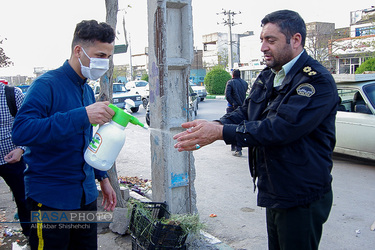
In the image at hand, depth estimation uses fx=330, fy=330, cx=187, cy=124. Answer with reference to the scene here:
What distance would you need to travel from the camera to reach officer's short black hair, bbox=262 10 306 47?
2109 millimetres

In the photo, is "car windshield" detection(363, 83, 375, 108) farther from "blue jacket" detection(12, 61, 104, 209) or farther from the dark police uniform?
"blue jacket" detection(12, 61, 104, 209)

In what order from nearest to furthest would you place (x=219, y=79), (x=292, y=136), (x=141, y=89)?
(x=292, y=136) → (x=141, y=89) → (x=219, y=79)

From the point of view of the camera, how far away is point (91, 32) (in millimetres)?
2215

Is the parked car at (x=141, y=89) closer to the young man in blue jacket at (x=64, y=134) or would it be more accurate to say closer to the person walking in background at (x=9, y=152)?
the person walking in background at (x=9, y=152)

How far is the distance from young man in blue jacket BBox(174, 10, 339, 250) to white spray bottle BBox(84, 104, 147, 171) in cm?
42

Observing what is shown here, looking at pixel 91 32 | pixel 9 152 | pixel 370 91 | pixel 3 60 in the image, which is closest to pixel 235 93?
pixel 370 91

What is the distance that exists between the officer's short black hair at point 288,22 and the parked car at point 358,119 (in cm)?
544

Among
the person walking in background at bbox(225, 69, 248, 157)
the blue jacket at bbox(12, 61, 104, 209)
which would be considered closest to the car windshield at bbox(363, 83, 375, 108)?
the person walking in background at bbox(225, 69, 248, 157)

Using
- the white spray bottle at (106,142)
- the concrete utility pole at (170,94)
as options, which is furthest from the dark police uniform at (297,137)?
the concrete utility pole at (170,94)

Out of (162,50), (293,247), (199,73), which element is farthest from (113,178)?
(199,73)

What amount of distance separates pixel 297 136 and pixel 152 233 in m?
1.49

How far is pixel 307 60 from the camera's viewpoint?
212cm

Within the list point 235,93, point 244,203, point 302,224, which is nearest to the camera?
point 302,224

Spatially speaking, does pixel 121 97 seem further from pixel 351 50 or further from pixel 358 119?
pixel 351 50
